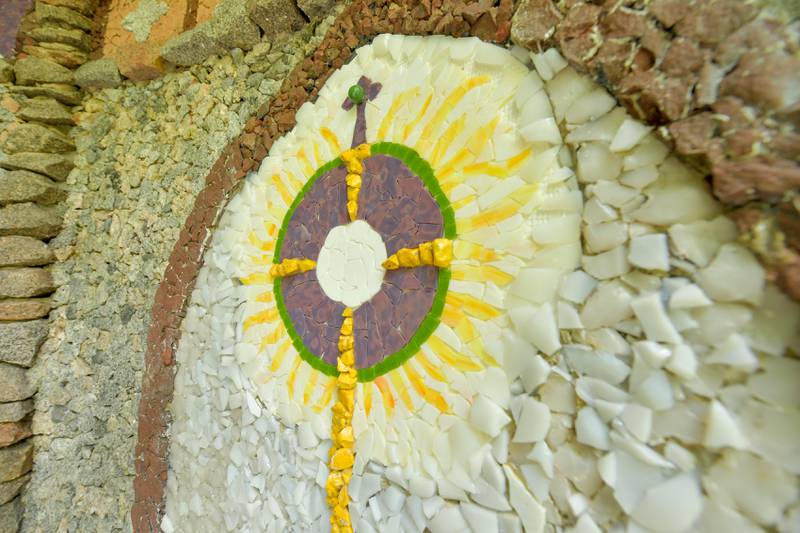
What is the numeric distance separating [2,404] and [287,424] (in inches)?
47.0

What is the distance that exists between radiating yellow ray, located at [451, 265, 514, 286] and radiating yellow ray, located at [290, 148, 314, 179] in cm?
48

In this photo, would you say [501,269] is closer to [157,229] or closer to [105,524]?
[157,229]

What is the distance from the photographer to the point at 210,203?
1289 mm

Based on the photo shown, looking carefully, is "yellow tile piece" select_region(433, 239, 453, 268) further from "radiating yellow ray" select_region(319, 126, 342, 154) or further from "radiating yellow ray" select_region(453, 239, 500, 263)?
"radiating yellow ray" select_region(319, 126, 342, 154)

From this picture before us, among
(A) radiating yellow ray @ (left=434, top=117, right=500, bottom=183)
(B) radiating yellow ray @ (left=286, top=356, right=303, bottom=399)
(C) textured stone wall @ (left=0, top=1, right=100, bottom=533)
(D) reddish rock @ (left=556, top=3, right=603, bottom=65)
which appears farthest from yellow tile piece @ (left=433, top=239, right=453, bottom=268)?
(C) textured stone wall @ (left=0, top=1, right=100, bottom=533)

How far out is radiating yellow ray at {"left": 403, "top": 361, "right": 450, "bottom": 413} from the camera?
78 centimetres

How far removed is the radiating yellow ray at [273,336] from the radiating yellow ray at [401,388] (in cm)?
34

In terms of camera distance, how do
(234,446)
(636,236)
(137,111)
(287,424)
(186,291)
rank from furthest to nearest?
(137,111)
(186,291)
(234,446)
(287,424)
(636,236)

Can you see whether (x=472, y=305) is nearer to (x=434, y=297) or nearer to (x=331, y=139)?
(x=434, y=297)

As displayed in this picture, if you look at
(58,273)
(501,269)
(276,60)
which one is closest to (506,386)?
(501,269)

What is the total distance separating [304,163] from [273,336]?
43 cm

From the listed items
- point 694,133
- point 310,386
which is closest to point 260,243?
point 310,386

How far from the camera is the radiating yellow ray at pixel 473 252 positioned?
75cm

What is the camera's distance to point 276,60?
1.20m
